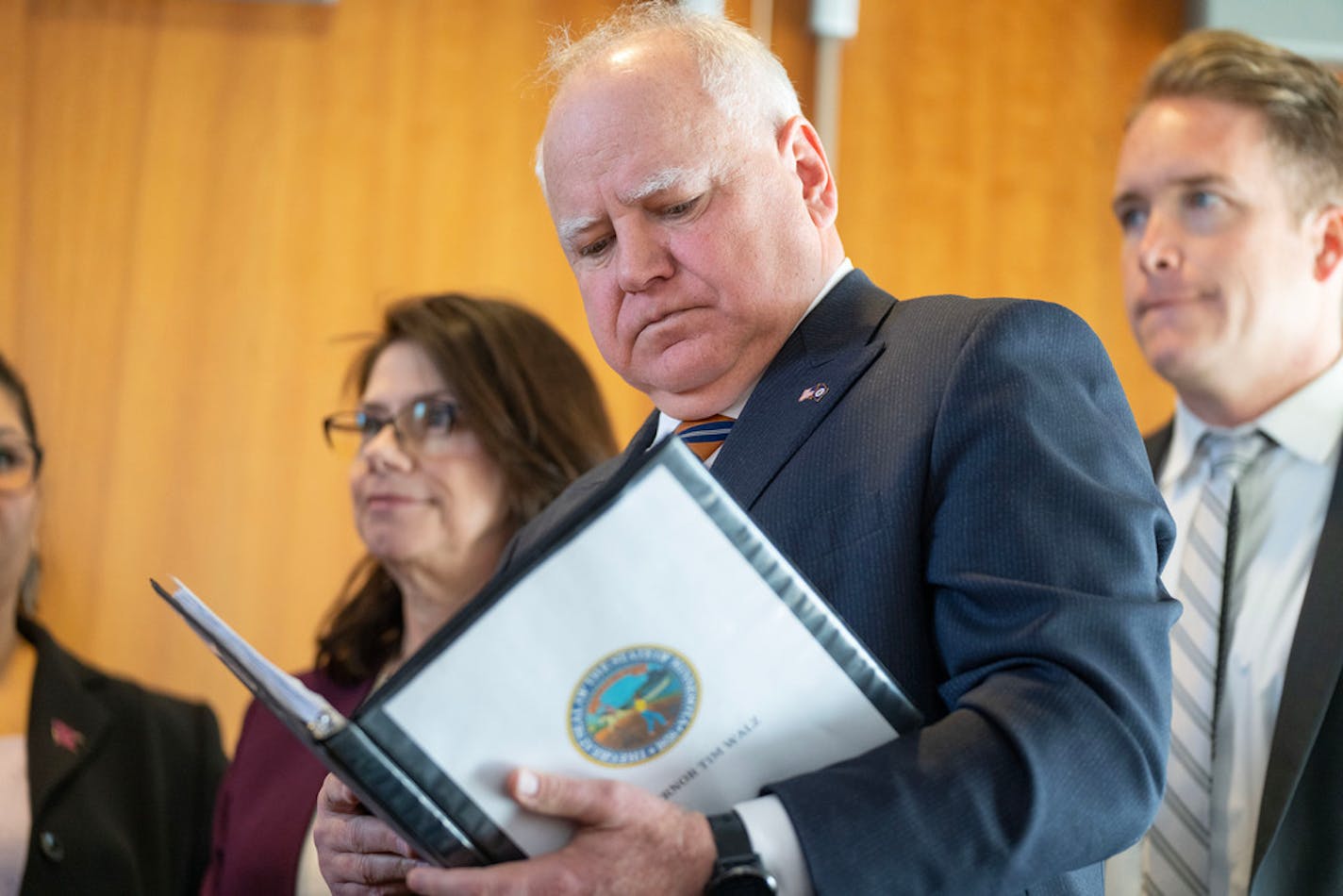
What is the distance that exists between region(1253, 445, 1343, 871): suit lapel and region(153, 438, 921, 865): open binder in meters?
1.13

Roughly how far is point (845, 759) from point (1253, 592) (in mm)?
1294

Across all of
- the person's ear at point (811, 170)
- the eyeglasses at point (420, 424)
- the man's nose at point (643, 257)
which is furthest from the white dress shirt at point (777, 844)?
the eyeglasses at point (420, 424)

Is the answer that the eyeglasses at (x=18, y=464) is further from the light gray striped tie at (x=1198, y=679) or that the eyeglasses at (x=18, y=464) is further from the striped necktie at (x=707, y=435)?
the light gray striped tie at (x=1198, y=679)

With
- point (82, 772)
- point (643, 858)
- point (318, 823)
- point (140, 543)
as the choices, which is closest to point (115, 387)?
point (140, 543)

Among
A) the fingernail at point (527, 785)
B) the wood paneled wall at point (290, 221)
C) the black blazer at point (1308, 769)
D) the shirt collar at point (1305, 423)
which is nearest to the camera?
the fingernail at point (527, 785)

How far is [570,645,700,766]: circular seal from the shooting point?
103 centimetres

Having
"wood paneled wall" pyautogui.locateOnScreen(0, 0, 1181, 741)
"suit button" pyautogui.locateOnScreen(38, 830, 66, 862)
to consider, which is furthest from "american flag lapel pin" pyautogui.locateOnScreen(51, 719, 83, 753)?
"wood paneled wall" pyautogui.locateOnScreen(0, 0, 1181, 741)

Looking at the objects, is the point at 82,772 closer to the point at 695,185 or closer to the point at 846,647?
the point at 695,185

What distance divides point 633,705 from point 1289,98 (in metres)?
1.98

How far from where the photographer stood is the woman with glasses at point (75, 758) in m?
2.49

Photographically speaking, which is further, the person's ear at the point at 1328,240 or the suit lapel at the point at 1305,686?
the person's ear at the point at 1328,240

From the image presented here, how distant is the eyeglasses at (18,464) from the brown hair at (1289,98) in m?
2.37

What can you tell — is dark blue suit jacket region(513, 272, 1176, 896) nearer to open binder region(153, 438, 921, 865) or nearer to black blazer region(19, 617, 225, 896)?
open binder region(153, 438, 921, 865)

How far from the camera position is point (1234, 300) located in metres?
2.36
